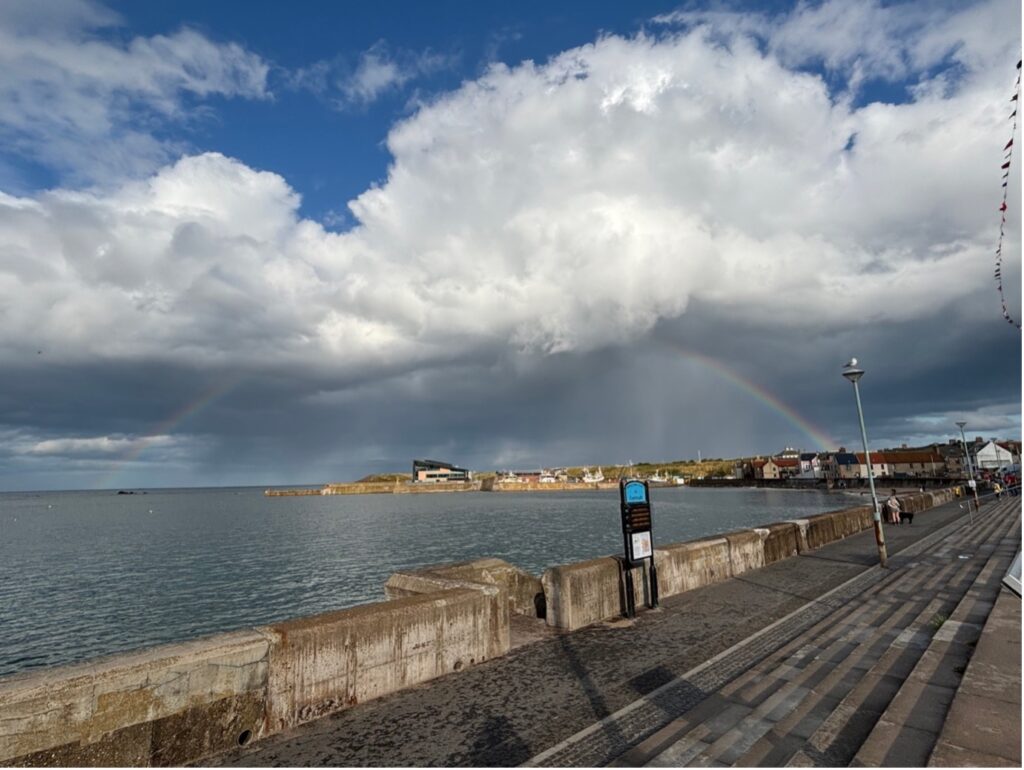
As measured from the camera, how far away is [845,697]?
5.10 meters

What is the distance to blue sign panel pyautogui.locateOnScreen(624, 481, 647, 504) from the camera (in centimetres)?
945

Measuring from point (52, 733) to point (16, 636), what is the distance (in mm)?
21567

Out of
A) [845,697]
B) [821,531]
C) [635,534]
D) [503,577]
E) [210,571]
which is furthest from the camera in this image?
[210,571]

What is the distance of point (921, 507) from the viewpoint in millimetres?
31312

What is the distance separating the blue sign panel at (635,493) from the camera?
945 centimetres

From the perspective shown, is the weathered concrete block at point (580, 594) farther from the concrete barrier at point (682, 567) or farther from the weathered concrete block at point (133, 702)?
the weathered concrete block at point (133, 702)

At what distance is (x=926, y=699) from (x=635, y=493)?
203 inches

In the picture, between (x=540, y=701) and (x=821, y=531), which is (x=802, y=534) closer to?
(x=821, y=531)

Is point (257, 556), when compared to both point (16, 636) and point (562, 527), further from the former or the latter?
point (562, 527)

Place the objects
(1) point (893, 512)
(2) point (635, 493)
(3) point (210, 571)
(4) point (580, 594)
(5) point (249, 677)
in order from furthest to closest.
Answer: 1. (3) point (210, 571)
2. (1) point (893, 512)
3. (2) point (635, 493)
4. (4) point (580, 594)
5. (5) point (249, 677)

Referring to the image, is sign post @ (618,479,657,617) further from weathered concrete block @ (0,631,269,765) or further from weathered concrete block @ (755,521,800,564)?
weathered concrete block @ (0,631,269,765)

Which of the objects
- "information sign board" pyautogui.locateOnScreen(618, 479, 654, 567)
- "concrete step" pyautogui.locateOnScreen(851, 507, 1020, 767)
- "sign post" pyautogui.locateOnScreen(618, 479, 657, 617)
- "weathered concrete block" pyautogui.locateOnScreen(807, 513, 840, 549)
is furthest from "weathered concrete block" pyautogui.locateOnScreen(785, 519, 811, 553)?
"information sign board" pyautogui.locateOnScreen(618, 479, 654, 567)

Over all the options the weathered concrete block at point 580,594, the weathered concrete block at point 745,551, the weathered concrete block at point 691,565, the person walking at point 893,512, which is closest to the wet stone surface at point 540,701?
the weathered concrete block at point 580,594

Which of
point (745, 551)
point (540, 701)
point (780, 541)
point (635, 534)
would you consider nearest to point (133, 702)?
point (540, 701)
